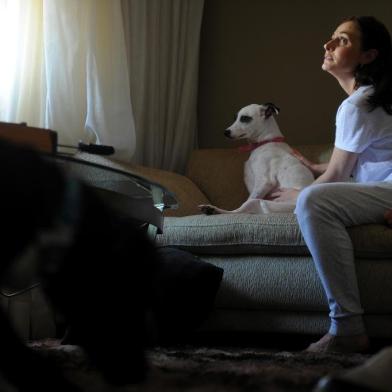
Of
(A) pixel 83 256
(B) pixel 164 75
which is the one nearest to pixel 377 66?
(B) pixel 164 75

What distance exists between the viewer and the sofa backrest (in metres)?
2.93

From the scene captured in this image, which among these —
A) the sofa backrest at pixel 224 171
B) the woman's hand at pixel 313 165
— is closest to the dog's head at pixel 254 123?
the sofa backrest at pixel 224 171

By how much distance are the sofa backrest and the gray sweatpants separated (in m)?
1.13

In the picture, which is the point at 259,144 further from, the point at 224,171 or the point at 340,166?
the point at 340,166

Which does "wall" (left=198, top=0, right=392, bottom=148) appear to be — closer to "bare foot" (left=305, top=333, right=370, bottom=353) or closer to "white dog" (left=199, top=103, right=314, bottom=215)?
"white dog" (left=199, top=103, right=314, bottom=215)

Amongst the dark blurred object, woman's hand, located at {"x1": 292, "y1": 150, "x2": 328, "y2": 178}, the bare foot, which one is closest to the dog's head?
woman's hand, located at {"x1": 292, "y1": 150, "x2": 328, "y2": 178}

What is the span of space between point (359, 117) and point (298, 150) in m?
1.13

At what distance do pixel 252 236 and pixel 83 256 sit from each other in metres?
1.37

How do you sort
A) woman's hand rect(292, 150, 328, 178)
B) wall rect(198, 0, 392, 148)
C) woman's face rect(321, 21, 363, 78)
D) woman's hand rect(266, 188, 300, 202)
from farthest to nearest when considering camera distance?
wall rect(198, 0, 392, 148)
woman's hand rect(292, 150, 328, 178)
woman's hand rect(266, 188, 300, 202)
woman's face rect(321, 21, 363, 78)

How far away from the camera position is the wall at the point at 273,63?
328cm

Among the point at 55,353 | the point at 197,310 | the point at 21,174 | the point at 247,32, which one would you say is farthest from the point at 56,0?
the point at 21,174

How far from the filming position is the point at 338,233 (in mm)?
1739

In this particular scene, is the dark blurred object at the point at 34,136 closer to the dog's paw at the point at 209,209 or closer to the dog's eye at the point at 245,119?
the dog's paw at the point at 209,209

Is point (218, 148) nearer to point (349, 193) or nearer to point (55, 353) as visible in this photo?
point (349, 193)
